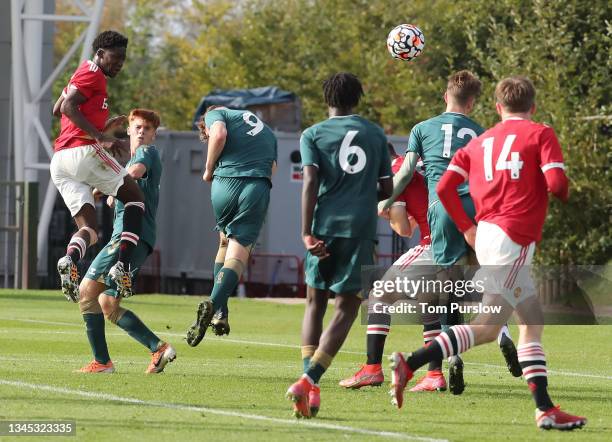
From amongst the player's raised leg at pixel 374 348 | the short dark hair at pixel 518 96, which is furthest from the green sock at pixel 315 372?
the player's raised leg at pixel 374 348

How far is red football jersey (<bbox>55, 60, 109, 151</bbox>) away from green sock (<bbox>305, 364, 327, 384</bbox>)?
3.65m

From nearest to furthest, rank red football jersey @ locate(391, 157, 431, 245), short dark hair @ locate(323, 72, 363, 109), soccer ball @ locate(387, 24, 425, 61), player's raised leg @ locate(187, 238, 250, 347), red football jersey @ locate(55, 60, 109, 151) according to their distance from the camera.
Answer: short dark hair @ locate(323, 72, 363, 109) < player's raised leg @ locate(187, 238, 250, 347) < red football jersey @ locate(391, 157, 431, 245) < red football jersey @ locate(55, 60, 109, 151) < soccer ball @ locate(387, 24, 425, 61)

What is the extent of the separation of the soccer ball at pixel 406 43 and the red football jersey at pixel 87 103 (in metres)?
3.01

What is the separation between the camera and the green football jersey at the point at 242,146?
12.3m

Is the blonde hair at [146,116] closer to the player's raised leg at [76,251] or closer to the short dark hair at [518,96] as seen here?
the player's raised leg at [76,251]

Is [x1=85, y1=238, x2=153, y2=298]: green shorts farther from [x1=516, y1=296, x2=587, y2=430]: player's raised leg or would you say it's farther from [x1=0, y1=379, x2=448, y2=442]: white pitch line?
[x1=516, y1=296, x2=587, y2=430]: player's raised leg

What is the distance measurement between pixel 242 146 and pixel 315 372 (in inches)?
151

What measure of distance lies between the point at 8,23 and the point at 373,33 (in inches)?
632

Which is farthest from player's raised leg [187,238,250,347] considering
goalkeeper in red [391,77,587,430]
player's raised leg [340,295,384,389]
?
goalkeeper in red [391,77,587,430]

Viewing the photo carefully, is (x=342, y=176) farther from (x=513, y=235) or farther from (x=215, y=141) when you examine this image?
(x=215, y=141)

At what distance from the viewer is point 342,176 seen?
360 inches

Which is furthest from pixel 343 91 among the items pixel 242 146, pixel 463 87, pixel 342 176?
pixel 242 146

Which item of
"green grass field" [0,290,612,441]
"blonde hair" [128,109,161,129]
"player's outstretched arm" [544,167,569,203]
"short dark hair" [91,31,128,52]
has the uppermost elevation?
"short dark hair" [91,31,128,52]

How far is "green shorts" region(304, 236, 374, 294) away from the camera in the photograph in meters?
9.12
